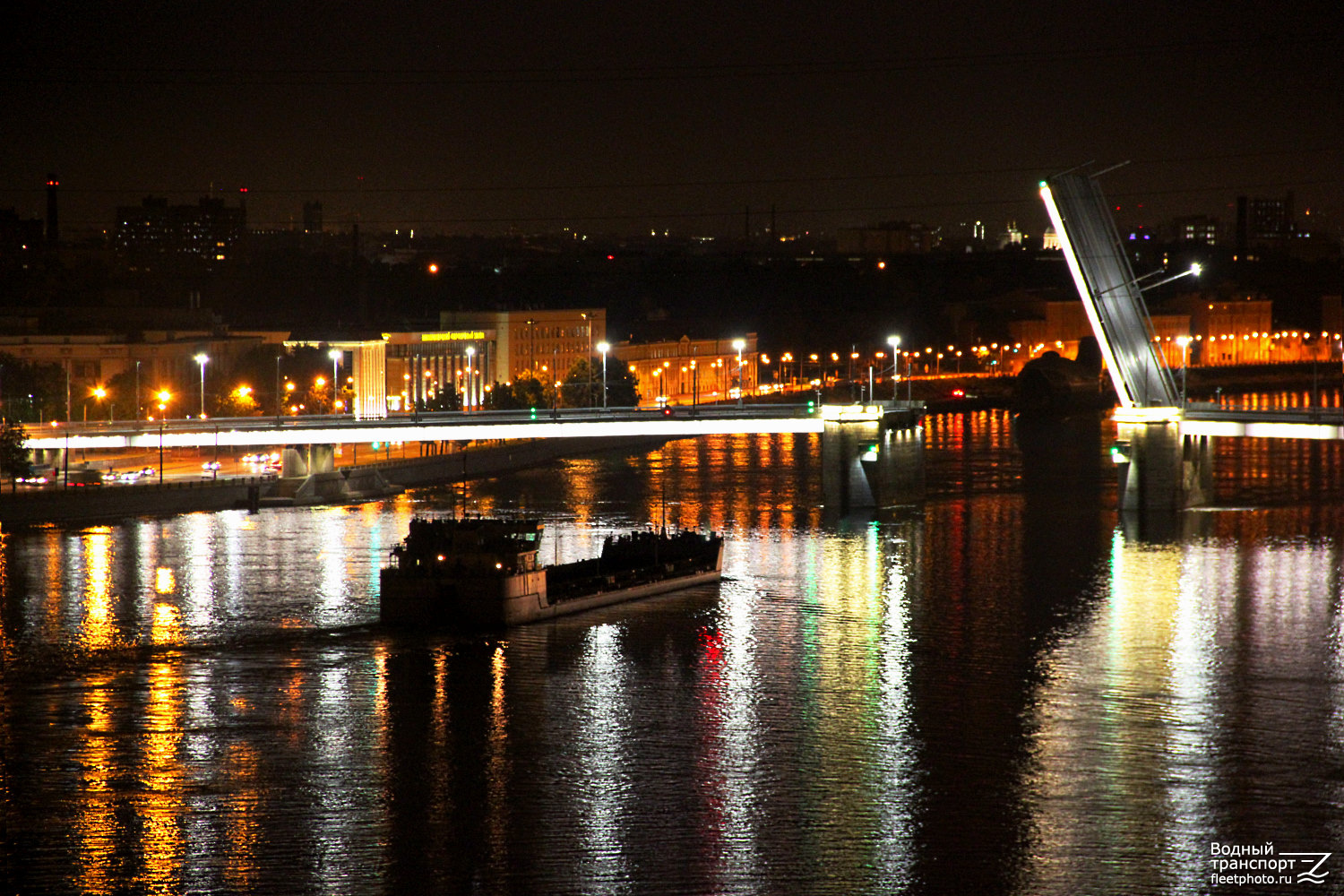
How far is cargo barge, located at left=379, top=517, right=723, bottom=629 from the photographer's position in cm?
1116

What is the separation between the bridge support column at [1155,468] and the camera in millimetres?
16422

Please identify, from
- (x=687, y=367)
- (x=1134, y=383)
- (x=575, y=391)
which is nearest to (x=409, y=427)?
(x=1134, y=383)

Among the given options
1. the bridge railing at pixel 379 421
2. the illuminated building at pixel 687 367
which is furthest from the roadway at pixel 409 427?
the illuminated building at pixel 687 367

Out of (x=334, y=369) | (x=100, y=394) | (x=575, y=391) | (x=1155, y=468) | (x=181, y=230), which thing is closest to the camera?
(x=1155, y=468)

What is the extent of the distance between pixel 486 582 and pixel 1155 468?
24.9 ft

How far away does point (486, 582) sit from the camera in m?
11.2

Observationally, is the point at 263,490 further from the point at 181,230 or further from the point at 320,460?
the point at 181,230

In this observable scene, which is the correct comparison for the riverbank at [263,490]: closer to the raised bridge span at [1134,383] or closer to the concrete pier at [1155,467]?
the raised bridge span at [1134,383]

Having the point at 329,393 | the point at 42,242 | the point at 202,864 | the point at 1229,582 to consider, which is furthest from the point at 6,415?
the point at 42,242

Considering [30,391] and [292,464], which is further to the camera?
[30,391]

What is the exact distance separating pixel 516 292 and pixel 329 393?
502 inches

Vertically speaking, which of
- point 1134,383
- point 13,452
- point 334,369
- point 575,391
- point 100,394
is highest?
point 334,369

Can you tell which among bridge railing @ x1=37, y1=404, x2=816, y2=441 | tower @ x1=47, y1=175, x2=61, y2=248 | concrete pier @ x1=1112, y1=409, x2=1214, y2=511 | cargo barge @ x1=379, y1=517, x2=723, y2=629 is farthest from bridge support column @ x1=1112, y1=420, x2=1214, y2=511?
tower @ x1=47, y1=175, x2=61, y2=248

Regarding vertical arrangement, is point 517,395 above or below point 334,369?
below
